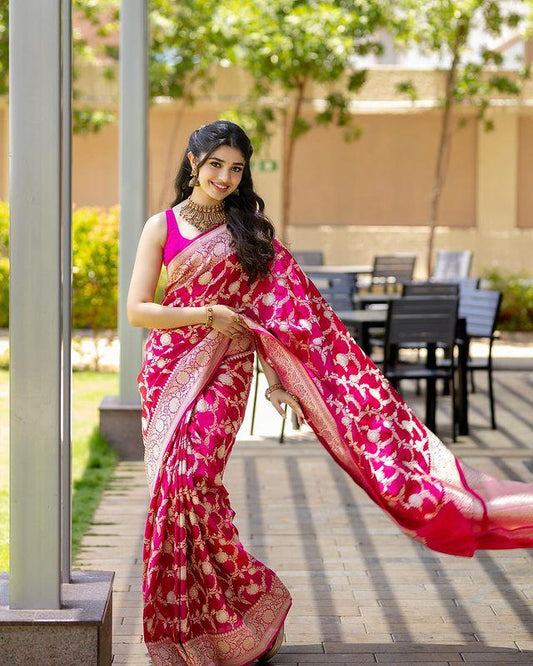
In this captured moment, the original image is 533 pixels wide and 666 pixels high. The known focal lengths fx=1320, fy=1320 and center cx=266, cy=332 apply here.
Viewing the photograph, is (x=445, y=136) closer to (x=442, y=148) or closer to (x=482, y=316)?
(x=442, y=148)

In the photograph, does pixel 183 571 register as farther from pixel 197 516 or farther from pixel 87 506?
pixel 87 506

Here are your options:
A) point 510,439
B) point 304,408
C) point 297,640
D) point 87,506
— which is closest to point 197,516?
point 304,408

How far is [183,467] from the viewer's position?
391cm

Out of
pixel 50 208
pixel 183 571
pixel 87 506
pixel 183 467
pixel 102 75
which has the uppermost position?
pixel 102 75

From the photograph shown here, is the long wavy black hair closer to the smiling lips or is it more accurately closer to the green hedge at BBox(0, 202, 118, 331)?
the smiling lips

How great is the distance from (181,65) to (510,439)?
38.4 feet

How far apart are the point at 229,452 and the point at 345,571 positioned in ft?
5.25

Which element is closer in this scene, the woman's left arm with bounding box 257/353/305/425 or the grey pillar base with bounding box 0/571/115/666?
the grey pillar base with bounding box 0/571/115/666

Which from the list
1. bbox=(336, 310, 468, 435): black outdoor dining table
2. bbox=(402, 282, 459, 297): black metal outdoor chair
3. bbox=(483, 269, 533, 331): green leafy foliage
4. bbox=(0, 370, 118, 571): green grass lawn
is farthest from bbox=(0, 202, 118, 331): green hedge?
bbox=(483, 269, 533, 331): green leafy foliage

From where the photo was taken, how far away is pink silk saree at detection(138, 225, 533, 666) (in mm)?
3938

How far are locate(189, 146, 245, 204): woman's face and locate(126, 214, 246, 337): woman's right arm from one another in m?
0.19

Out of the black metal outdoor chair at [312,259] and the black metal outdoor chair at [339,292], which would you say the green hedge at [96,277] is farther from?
the black metal outdoor chair at [312,259]

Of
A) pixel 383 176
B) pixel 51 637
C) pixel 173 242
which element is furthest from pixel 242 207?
pixel 383 176

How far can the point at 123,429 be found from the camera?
8.08 m
